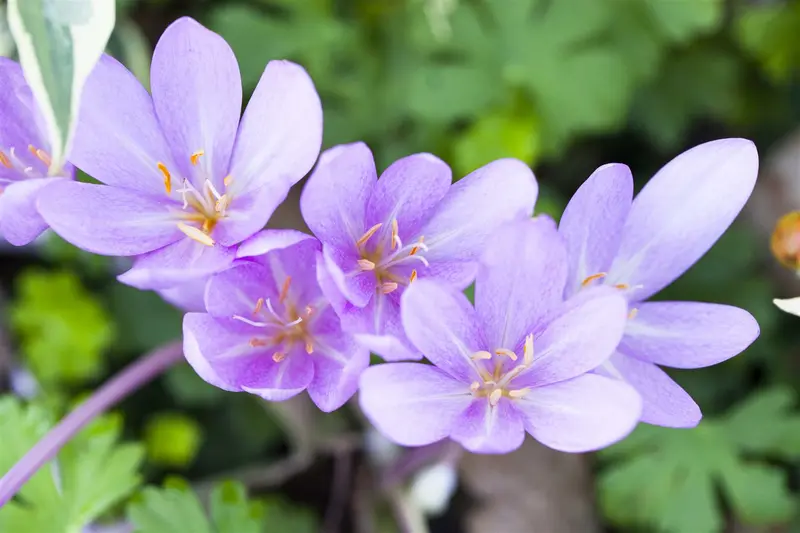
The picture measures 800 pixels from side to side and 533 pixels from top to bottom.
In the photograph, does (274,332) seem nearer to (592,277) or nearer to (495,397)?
(495,397)

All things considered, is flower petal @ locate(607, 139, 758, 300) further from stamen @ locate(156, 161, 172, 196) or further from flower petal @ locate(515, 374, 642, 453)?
stamen @ locate(156, 161, 172, 196)

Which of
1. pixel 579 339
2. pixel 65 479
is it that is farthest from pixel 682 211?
pixel 65 479

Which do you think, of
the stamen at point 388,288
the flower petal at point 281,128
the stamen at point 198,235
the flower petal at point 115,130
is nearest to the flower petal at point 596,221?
the stamen at point 388,288

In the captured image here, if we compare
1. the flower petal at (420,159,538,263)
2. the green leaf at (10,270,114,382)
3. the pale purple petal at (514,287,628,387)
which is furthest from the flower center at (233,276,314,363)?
the green leaf at (10,270,114,382)

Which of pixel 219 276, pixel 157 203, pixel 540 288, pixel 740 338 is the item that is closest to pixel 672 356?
pixel 740 338

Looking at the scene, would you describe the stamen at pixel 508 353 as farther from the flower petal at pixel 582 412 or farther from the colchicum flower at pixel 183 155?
the colchicum flower at pixel 183 155
